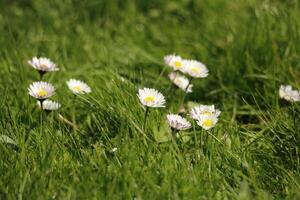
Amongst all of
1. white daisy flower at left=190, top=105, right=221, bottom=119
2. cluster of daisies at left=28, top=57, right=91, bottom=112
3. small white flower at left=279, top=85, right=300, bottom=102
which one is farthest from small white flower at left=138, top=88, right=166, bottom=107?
small white flower at left=279, top=85, right=300, bottom=102

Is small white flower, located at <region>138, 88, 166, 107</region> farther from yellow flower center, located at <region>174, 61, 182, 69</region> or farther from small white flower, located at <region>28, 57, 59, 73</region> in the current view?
small white flower, located at <region>28, 57, 59, 73</region>

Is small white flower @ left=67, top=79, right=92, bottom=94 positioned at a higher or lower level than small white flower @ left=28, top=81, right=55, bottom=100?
higher

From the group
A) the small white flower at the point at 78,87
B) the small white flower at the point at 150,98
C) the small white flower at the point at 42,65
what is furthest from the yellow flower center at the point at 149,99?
the small white flower at the point at 42,65

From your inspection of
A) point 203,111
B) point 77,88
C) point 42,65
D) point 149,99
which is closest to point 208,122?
point 203,111

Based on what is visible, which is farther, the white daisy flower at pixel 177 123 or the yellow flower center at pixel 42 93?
the yellow flower center at pixel 42 93

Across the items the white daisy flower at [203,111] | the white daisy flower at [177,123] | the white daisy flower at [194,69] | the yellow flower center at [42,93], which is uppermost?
the white daisy flower at [194,69]

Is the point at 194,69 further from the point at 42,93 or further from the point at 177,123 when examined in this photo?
the point at 42,93

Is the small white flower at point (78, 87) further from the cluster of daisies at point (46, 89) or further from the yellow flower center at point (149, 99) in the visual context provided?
the yellow flower center at point (149, 99)

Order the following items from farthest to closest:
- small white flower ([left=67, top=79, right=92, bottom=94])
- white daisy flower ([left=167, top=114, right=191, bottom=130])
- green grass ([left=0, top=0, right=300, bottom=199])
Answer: small white flower ([left=67, top=79, right=92, bottom=94])
white daisy flower ([left=167, top=114, right=191, bottom=130])
green grass ([left=0, top=0, right=300, bottom=199])
